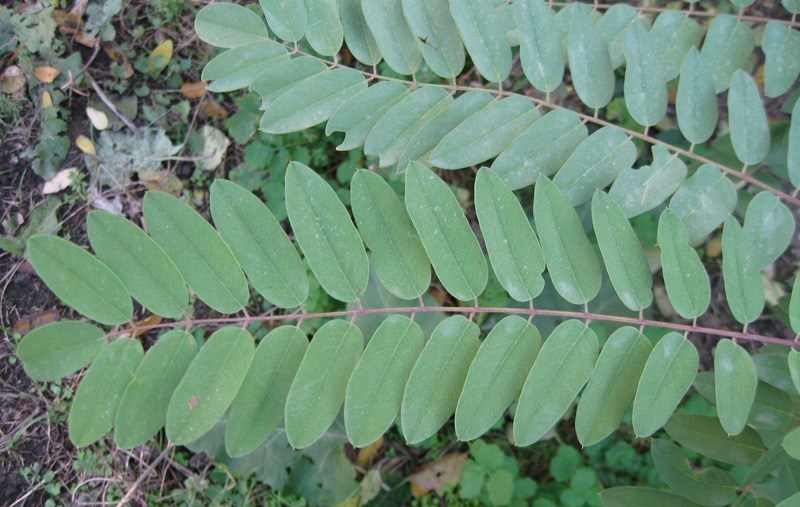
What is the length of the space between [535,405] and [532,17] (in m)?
1.10

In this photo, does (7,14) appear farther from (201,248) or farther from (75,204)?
(201,248)

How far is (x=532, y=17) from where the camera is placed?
1.45 m

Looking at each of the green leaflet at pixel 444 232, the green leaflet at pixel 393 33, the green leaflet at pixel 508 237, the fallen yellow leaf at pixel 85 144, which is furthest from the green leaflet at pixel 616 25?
the fallen yellow leaf at pixel 85 144

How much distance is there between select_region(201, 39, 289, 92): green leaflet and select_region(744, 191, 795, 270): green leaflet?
1.48m

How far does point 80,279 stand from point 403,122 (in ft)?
3.15

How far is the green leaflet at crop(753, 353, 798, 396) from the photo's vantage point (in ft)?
4.75

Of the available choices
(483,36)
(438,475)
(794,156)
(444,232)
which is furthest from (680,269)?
(438,475)

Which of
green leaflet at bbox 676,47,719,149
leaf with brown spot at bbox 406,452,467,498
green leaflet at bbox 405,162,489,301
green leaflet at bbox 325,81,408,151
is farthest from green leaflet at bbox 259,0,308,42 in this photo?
leaf with brown spot at bbox 406,452,467,498

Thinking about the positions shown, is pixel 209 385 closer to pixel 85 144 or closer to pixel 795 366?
pixel 795 366

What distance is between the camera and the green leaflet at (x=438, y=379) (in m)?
1.24

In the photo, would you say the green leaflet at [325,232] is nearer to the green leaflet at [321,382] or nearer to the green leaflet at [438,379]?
the green leaflet at [321,382]

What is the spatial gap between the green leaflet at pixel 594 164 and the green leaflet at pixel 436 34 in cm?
46

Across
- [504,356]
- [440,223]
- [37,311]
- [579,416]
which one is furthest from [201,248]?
[37,311]

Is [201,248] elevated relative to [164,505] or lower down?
elevated
